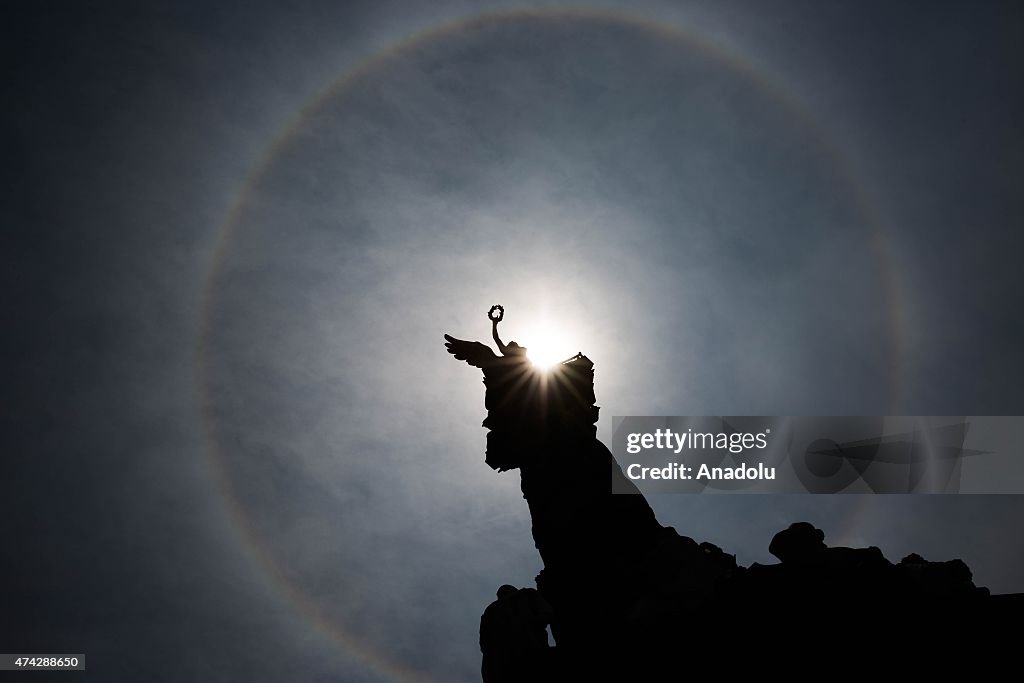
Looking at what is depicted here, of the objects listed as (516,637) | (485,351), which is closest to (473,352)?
(485,351)

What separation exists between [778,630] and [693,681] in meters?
2.44

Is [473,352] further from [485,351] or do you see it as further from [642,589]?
[642,589]

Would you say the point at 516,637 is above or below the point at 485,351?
below

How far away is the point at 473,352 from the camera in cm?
2345

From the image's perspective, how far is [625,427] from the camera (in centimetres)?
2369

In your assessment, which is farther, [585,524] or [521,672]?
[585,524]

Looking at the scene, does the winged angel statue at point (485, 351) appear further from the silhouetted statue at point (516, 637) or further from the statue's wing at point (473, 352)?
the silhouetted statue at point (516, 637)

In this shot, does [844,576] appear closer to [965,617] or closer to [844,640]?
[844,640]

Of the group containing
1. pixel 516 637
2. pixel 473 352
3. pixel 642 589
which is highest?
pixel 473 352

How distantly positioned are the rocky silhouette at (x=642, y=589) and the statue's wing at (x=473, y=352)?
53 mm

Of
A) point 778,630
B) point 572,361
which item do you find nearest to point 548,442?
point 572,361

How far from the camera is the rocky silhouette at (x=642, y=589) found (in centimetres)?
1377

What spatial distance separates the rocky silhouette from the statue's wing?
0.05m

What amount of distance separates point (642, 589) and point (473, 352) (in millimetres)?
10338
